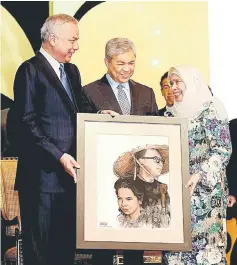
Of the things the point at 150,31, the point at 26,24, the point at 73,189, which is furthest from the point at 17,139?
the point at 150,31

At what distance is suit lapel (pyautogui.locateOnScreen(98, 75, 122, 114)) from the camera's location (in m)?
3.12

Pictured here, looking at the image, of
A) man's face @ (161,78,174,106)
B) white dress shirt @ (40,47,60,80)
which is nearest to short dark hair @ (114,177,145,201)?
man's face @ (161,78,174,106)

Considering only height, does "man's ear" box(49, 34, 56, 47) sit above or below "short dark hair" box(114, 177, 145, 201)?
above

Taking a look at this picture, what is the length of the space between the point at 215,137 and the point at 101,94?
0.57m

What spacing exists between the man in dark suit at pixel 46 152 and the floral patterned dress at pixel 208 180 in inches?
19.7

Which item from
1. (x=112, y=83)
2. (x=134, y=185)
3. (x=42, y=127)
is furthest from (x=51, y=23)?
(x=134, y=185)

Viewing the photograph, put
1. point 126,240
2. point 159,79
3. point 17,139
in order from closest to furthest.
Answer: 1. point 126,240
2. point 17,139
3. point 159,79

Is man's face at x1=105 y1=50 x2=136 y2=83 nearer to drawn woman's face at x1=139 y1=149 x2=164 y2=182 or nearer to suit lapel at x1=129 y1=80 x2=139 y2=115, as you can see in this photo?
suit lapel at x1=129 y1=80 x2=139 y2=115

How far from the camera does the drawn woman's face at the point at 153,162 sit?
294 centimetres

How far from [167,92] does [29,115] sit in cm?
68

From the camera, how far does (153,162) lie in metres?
2.95

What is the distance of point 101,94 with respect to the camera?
3.15m

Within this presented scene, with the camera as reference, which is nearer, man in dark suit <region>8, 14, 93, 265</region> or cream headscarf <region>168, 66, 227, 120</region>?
man in dark suit <region>8, 14, 93, 265</region>

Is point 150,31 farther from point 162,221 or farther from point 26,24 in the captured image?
point 162,221
